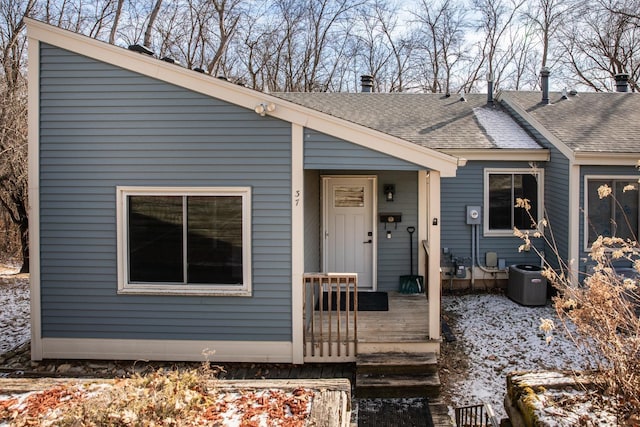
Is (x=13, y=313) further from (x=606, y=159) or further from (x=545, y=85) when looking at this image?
(x=545, y=85)

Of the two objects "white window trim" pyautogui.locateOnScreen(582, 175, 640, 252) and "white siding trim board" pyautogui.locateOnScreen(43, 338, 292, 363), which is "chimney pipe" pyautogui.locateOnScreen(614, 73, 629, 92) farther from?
"white siding trim board" pyautogui.locateOnScreen(43, 338, 292, 363)

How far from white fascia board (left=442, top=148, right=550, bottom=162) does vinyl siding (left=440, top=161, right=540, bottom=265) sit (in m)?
0.13

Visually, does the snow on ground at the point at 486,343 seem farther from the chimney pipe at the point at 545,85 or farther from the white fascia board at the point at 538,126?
the chimney pipe at the point at 545,85

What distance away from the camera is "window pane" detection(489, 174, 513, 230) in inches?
412

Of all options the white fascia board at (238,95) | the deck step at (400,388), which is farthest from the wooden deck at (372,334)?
the white fascia board at (238,95)

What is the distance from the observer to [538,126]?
35.0 ft

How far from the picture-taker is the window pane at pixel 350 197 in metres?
9.41

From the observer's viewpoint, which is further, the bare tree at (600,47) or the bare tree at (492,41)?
the bare tree at (492,41)

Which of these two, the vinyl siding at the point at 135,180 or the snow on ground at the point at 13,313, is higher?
the vinyl siding at the point at 135,180

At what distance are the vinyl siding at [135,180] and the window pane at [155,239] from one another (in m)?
0.21

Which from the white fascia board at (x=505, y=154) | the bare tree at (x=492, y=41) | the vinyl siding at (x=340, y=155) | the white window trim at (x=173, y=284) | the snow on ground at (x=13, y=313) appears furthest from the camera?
the bare tree at (x=492, y=41)

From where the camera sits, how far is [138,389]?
3.97 m

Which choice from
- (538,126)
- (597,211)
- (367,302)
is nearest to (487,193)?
(538,126)

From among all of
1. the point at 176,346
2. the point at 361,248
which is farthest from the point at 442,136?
the point at 176,346
